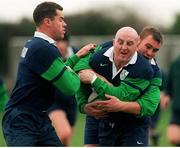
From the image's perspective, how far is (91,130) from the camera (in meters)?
8.12

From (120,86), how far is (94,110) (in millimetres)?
371

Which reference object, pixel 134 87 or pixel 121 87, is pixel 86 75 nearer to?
pixel 121 87

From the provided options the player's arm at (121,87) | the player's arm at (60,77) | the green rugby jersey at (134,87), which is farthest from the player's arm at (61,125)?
the player's arm at (60,77)

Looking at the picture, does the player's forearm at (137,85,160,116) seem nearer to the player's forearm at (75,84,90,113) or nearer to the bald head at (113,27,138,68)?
the bald head at (113,27,138,68)

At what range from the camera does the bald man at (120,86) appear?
288 inches

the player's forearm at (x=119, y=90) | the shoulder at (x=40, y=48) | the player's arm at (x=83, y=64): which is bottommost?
the player's forearm at (x=119, y=90)

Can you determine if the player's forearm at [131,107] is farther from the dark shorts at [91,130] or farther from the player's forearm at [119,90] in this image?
the dark shorts at [91,130]

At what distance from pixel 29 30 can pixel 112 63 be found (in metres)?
33.3

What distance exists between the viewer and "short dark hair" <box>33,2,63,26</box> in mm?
7258

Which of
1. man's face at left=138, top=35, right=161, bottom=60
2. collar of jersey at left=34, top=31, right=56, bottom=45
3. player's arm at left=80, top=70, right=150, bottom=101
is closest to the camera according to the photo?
collar of jersey at left=34, top=31, right=56, bottom=45

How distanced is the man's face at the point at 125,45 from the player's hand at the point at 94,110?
1.74ft

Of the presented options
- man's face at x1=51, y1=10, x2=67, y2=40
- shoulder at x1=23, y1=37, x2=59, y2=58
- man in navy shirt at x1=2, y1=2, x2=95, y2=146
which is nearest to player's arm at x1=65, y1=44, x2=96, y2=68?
man in navy shirt at x1=2, y1=2, x2=95, y2=146

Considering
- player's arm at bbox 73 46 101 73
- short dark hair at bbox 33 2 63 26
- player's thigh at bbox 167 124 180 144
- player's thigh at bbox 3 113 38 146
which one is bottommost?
player's thigh at bbox 167 124 180 144

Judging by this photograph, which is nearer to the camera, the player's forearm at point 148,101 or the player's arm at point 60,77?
the player's arm at point 60,77
